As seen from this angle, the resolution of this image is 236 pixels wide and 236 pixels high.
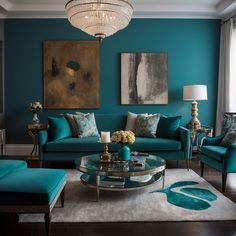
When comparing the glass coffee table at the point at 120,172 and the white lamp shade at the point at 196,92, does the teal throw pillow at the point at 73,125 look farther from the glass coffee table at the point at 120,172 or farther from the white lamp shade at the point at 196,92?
the white lamp shade at the point at 196,92

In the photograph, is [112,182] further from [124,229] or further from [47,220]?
[47,220]

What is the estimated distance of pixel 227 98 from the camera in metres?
5.66

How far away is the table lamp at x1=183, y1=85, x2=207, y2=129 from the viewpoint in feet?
17.4

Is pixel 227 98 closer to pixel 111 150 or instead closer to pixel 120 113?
pixel 120 113

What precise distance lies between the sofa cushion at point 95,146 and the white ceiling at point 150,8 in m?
2.67

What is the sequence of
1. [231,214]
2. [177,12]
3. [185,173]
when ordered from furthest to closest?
[177,12], [185,173], [231,214]

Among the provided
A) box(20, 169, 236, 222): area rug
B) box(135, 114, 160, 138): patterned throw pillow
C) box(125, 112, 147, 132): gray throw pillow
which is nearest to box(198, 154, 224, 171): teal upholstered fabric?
box(20, 169, 236, 222): area rug

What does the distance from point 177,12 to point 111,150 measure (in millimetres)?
3115

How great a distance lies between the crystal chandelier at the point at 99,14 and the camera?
3.28 m

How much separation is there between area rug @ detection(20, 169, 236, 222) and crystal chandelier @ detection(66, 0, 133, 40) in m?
2.11

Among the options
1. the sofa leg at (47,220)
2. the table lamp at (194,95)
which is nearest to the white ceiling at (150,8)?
the table lamp at (194,95)

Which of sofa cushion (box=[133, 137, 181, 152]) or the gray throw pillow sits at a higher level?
the gray throw pillow

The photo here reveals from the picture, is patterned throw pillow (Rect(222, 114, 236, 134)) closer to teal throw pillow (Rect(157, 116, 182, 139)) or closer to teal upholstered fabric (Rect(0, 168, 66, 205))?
teal throw pillow (Rect(157, 116, 182, 139))

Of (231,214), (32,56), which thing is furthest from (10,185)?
(32,56)
